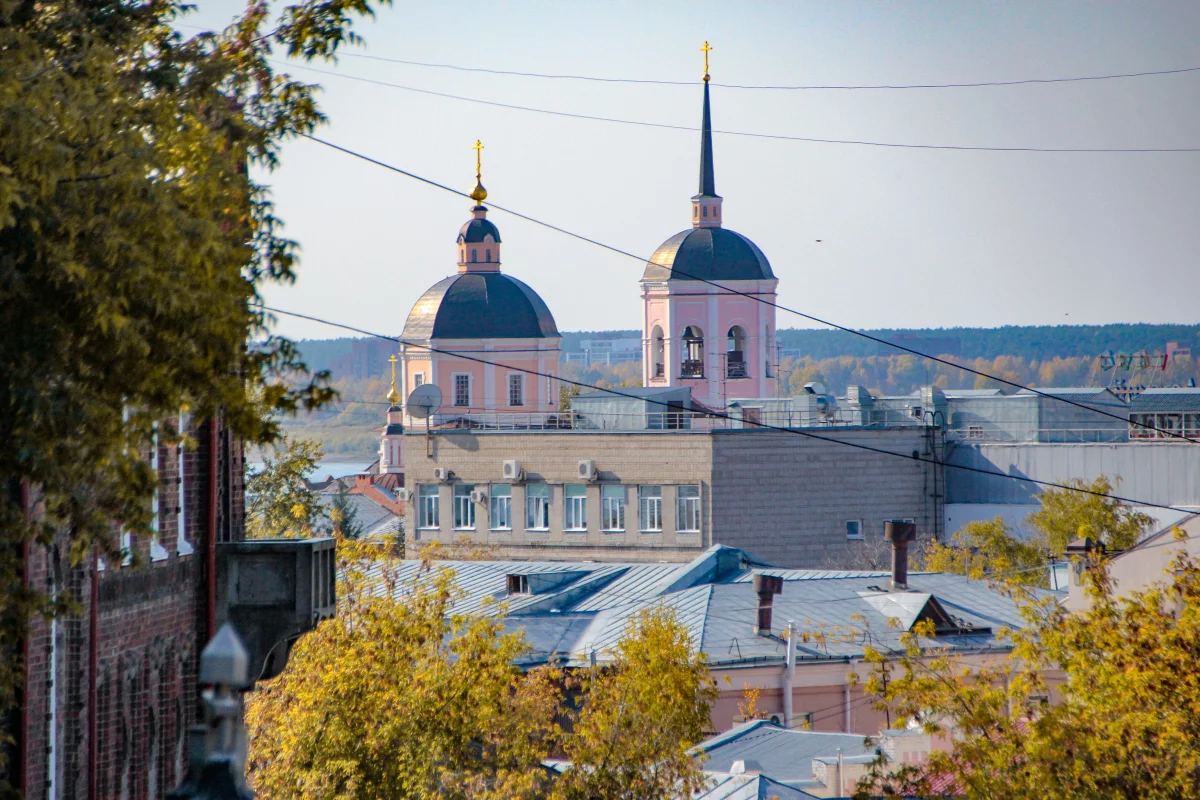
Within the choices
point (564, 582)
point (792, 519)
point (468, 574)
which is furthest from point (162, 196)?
point (792, 519)

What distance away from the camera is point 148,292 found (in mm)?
8398

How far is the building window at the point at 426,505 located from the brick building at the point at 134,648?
54.6 m

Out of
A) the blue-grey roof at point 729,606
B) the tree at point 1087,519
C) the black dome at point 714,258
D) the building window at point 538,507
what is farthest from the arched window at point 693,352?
the blue-grey roof at point 729,606

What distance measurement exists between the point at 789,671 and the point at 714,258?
48.4 metres

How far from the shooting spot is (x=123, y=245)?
817 centimetres

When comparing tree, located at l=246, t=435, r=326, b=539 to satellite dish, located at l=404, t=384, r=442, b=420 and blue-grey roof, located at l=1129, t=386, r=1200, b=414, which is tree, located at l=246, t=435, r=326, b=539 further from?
blue-grey roof, located at l=1129, t=386, r=1200, b=414

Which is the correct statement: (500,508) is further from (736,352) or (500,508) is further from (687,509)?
(736,352)

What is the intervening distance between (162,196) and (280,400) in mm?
1656

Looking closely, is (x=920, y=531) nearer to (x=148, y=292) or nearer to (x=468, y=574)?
(x=468, y=574)

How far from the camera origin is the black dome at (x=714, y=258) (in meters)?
81.2

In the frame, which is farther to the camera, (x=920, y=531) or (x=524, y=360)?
(x=524, y=360)

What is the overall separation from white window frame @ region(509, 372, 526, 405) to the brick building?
220ft

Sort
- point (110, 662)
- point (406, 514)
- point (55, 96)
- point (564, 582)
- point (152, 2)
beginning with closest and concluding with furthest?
point (55, 96)
point (152, 2)
point (110, 662)
point (564, 582)
point (406, 514)

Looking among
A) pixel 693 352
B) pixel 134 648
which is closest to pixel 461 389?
pixel 693 352
